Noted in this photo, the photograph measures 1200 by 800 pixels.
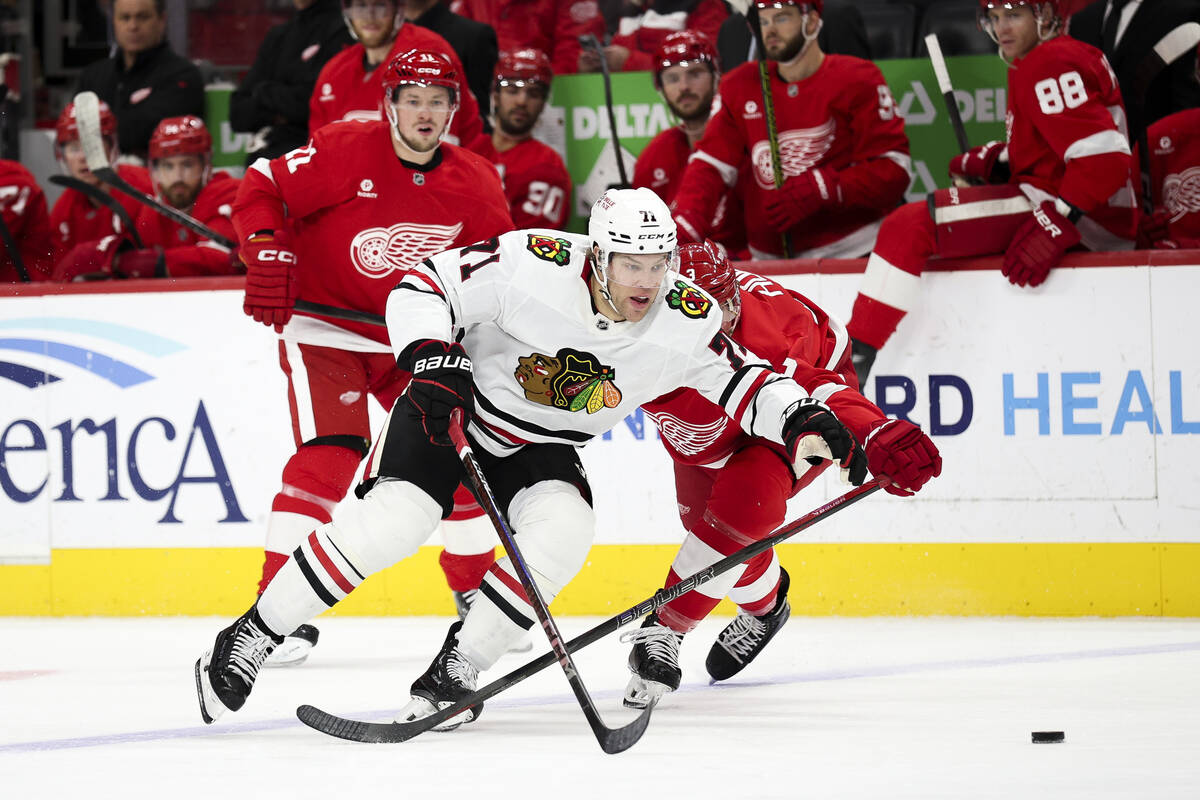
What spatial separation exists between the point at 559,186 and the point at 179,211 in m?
1.23

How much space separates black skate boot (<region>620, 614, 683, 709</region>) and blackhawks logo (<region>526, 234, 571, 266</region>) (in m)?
0.80

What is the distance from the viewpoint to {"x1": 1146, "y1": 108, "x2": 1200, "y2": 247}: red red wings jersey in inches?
188

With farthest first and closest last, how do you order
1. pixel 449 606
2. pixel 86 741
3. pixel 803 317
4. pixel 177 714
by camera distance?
1. pixel 449 606
2. pixel 803 317
3. pixel 177 714
4. pixel 86 741

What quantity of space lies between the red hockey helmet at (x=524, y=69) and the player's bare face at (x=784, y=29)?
30.6 inches

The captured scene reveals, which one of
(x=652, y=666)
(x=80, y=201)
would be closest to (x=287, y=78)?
(x=80, y=201)

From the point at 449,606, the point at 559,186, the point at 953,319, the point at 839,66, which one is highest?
the point at 839,66

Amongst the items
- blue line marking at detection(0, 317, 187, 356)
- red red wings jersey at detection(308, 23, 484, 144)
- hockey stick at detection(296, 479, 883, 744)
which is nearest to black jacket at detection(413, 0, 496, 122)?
red red wings jersey at detection(308, 23, 484, 144)

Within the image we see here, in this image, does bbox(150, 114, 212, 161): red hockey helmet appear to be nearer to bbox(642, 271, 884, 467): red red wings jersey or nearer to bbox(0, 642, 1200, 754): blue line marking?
bbox(642, 271, 884, 467): red red wings jersey

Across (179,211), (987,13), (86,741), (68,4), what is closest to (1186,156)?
(987,13)

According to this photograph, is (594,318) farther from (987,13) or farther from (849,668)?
(987,13)

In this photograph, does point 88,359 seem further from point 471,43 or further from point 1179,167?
point 1179,167

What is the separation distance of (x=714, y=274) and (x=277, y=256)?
116 cm

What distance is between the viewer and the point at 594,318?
9.82ft

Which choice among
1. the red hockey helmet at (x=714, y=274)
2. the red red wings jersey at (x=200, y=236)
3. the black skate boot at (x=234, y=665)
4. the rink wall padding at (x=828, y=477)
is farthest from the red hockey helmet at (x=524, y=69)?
the black skate boot at (x=234, y=665)
